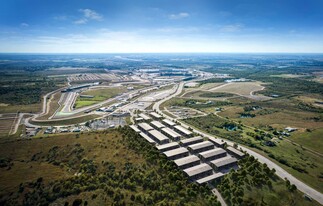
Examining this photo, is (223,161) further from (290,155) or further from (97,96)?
(97,96)

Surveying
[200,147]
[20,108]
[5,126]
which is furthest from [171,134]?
[20,108]

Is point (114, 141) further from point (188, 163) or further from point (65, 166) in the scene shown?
point (188, 163)

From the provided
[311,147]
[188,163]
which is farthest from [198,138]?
[311,147]

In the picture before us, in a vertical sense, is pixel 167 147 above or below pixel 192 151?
above

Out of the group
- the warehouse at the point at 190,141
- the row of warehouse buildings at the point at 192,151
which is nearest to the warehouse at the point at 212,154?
the row of warehouse buildings at the point at 192,151

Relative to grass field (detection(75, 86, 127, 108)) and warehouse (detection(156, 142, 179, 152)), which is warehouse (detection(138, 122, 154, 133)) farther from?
grass field (detection(75, 86, 127, 108))

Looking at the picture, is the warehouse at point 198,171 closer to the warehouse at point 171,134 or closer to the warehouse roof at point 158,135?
the warehouse roof at point 158,135
